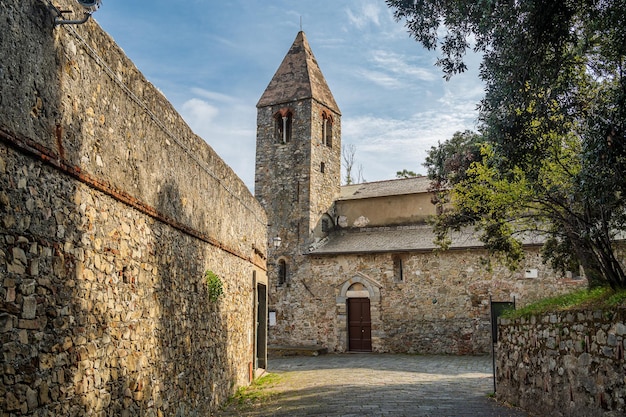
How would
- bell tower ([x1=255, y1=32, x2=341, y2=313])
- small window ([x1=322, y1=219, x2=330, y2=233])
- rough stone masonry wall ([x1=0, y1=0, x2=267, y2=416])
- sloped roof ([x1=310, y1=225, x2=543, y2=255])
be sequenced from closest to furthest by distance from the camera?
rough stone masonry wall ([x1=0, y1=0, x2=267, y2=416]) < sloped roof ([x1=310, y1=225, x2=543, y2=255]) < bell tower ([x1=255, y1=32, x2=341, y2=313]) < small window ([x1=322, y1=219, x2=330, y2=233])

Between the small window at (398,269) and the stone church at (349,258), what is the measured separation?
0.04 meters

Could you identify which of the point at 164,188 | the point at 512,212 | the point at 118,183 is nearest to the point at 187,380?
the point at 164,188

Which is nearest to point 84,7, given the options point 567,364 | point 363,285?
point 567,364

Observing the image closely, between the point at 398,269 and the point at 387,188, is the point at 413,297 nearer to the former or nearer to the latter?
the point at 398,269

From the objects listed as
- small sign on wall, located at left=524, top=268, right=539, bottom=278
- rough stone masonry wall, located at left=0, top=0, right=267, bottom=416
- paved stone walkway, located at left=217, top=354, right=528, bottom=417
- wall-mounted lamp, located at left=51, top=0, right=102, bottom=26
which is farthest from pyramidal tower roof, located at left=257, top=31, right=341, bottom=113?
wall-mounted lamp, located at left=51, top=0, right=102, bottom=26

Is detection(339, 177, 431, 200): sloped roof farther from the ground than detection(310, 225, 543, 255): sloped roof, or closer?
farther from the ground

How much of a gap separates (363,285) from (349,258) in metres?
1.32

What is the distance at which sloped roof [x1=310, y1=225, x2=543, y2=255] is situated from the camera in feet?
75.2

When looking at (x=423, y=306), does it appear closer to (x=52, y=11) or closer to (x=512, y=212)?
(x=512, y=212)

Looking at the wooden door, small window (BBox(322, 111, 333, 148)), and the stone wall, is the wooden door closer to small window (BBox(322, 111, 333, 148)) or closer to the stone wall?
the stone wall

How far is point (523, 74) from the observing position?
6.79 meters

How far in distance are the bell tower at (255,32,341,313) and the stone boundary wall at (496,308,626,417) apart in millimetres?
16290

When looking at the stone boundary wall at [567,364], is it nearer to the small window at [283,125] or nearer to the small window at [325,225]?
the small window at [325,225]

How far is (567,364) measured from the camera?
745cm
